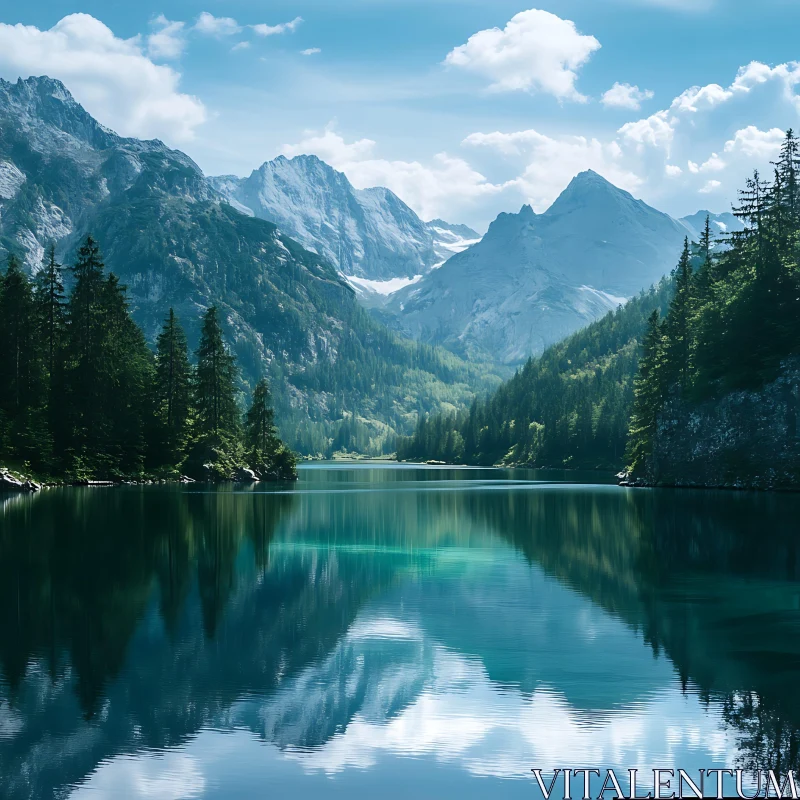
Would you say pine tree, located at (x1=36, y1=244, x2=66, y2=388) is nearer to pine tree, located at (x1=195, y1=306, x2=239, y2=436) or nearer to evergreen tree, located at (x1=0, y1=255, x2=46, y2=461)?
evergreen tree, located at (x1=0, y1=255, x2=46, y2=461)

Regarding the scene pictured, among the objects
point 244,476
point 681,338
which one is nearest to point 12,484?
point 244,476

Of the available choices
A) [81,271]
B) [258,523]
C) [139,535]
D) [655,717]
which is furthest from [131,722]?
[81,271]

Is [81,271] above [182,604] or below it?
above

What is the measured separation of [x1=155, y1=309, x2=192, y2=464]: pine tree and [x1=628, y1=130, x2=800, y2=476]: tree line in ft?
209

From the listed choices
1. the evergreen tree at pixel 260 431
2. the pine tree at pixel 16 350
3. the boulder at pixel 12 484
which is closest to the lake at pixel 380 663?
the boulder at pixel 12 484

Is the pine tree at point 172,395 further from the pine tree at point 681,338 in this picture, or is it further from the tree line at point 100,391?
the pine tree at point 681,338

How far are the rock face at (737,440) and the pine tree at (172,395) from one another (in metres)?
64.8

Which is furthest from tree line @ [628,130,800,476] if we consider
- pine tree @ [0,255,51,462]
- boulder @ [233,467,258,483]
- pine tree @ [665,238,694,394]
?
pine tree @ [0,255,51,462]

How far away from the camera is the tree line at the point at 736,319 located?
11262 cm

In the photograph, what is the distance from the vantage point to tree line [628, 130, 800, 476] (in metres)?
113

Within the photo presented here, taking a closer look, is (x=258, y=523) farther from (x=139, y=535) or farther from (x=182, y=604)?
(x=182, y=604)

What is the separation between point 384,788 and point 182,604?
18.1 m

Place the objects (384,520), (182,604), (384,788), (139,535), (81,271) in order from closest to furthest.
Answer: (384,788)
(182,604)
(139,535)
(384,520)
(81,271)

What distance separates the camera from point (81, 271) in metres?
127
